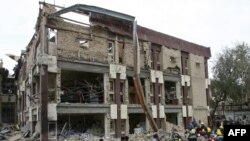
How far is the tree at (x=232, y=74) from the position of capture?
4141 cm

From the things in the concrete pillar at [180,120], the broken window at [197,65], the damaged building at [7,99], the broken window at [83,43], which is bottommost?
the concrete pillar at [180,120]

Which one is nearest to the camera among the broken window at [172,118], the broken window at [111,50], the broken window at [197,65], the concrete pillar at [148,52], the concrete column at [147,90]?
the broken window at [111,50]

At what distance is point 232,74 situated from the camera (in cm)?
4153

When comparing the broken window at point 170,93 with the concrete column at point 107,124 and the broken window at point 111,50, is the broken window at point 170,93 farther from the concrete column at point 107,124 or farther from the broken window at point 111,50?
the concrete column at point 107,124

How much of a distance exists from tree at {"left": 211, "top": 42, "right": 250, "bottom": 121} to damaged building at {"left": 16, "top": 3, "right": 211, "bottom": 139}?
1001 cm

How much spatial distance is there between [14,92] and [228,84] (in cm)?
2627

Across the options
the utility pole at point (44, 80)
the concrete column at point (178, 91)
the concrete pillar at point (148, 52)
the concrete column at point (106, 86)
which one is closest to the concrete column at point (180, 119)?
the concrete column at point (178, 91)

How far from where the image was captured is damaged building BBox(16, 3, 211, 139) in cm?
2217

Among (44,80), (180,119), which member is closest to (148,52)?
(180,119)

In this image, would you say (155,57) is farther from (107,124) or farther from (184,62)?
(107,124)

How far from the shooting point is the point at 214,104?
143 ft

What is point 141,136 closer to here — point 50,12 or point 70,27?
point 70,27

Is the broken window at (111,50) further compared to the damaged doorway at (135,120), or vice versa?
the damaged doorway at (135,120)

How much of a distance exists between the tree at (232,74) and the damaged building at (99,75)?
10.0 meters
